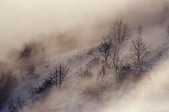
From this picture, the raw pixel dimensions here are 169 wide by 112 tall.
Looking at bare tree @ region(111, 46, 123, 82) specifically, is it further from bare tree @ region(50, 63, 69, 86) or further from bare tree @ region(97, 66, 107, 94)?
bare tree @ region(50, 63, 69, 86)

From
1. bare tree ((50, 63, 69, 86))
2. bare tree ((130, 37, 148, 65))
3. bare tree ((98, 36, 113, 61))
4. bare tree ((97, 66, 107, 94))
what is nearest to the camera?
bare tree ((97, 66, 107, 94))

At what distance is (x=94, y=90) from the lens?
236 feet

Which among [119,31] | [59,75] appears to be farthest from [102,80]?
[119,31]

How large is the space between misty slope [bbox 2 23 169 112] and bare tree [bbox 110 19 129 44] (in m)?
3.39

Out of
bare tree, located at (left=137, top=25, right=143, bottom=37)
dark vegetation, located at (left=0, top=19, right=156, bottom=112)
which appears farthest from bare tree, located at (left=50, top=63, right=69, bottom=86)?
bare tree, located at (left=137, top=25, right=143, bottom=37)

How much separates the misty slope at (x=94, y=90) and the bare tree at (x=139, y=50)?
182cm

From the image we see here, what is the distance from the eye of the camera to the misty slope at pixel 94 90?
65562 millimetres

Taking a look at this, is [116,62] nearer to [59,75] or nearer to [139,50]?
[139,50]

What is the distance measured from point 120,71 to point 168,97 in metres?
Answer: 16.2

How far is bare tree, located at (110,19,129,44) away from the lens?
99256mm

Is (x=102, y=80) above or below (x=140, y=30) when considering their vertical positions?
below

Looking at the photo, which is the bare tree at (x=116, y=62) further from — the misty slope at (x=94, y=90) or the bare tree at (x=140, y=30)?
the bare tree at (x=140, y=30)

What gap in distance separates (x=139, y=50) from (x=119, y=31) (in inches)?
705

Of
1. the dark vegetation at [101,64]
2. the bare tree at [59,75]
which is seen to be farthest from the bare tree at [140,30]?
the bare tree at [59,75]
